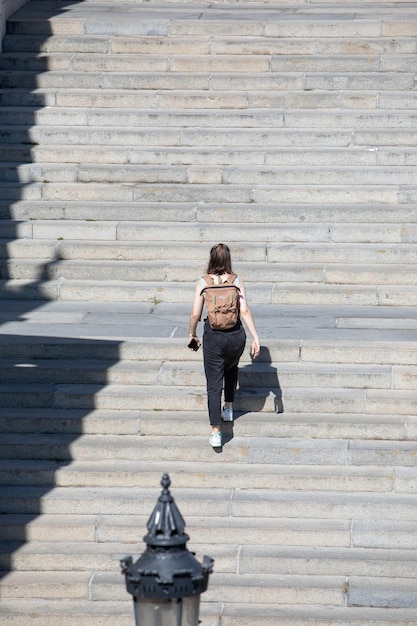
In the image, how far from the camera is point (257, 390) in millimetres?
11812

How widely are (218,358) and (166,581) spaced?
19.7 ft

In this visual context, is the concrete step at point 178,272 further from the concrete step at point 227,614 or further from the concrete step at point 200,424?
the concrete step at point 227,614

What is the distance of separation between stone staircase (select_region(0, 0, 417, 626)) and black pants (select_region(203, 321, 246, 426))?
0.54 metres

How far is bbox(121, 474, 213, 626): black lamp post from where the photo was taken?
4.85m

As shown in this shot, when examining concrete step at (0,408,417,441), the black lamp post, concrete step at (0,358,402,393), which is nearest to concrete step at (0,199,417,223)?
concrete step at (0,358,402,393)

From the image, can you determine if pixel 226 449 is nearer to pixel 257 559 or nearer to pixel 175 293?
pixel 257 559

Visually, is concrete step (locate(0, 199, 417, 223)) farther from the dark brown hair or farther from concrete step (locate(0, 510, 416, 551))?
concrete step (locate(0, 510, 416, 551))

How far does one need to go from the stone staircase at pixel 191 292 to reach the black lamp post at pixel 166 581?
5082 millimetres

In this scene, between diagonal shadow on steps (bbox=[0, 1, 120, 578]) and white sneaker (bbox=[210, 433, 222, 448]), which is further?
white sneaker (bbox=[210, 433, 222, 448])

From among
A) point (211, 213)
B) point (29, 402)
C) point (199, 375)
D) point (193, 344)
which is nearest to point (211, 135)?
point (211, 213)

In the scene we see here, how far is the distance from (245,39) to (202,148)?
236cm

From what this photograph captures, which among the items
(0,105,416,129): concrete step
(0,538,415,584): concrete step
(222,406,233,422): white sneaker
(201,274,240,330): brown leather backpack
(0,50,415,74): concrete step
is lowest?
(0,538,415,584): concrete step

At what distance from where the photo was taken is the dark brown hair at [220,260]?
10.6 m

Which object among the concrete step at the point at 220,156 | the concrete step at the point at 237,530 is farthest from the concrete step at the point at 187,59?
the concrete step at the point at 237,530
